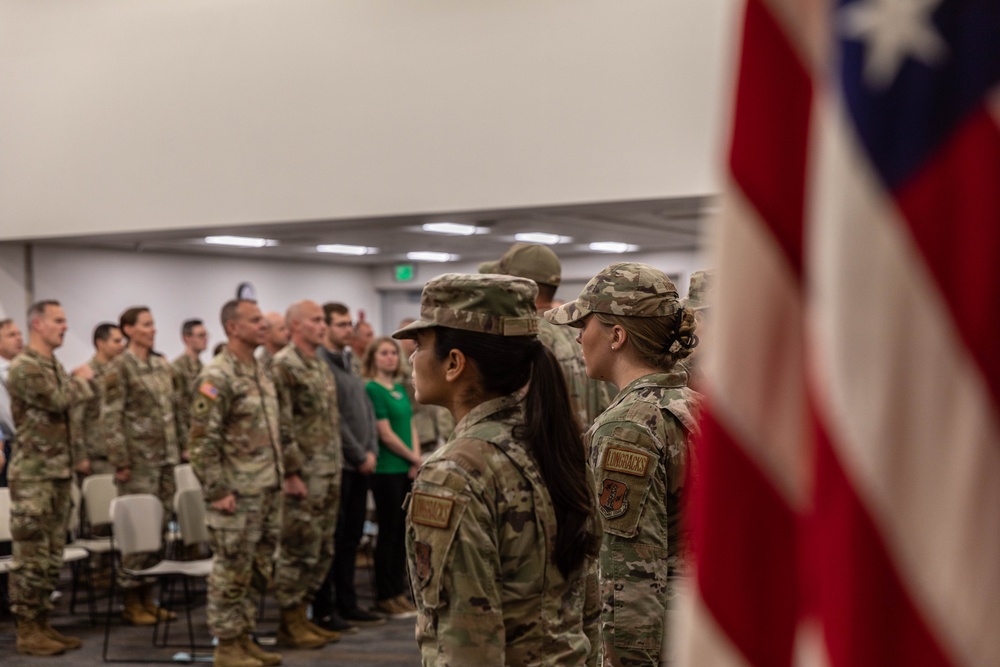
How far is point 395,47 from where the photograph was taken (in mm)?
7215

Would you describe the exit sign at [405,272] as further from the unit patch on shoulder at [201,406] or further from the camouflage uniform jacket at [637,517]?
the camouflage uniform jacket at [637,517]

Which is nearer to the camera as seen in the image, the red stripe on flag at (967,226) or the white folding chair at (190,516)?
the red stripe on flag at (967,226)

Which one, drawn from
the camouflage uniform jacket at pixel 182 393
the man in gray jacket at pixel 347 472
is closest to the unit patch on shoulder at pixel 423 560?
the man in gray jacket at pixel 347 472

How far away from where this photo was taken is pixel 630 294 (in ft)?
8.50

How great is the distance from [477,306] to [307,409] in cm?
432

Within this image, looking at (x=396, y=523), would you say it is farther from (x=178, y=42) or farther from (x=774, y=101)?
(x=774, y=101)

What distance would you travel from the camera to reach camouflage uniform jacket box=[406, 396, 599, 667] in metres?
1.73

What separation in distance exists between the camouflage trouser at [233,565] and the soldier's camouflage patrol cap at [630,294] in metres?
3.38

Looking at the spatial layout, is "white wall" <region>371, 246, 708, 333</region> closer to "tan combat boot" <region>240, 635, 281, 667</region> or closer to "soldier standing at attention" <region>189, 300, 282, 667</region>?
"soldier standing at attention" <region>189, 300, 282, 667</region>

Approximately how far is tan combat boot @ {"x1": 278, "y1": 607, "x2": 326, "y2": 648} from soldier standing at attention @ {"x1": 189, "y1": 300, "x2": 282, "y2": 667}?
1.23 ft

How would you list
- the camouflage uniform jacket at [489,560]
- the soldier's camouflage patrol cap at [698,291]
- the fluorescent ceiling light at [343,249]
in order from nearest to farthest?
1. the camouflage uniform jacket at [489,560]
2. the soldier's camouflage patrol cap at [698,291]
3. the fluorescent ceiling light at [343,249]

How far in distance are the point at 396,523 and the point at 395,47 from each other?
11.1 feet

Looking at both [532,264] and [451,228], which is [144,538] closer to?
[532,264]

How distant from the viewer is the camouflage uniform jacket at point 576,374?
3979 mm
